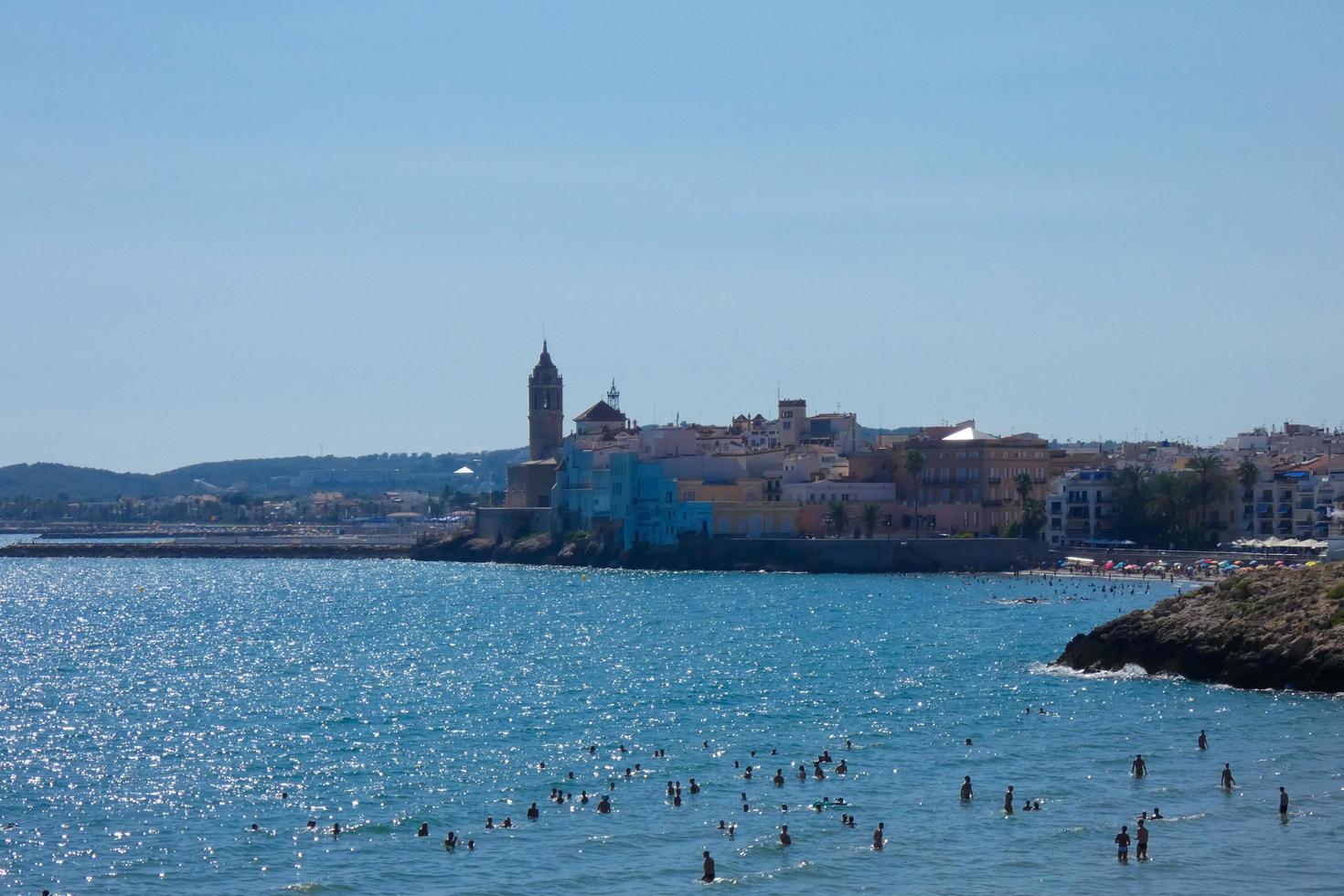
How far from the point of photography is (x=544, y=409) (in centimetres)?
16312

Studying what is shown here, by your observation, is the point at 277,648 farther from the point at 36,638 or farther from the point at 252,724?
the point at 252,724

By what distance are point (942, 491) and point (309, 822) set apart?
93056 millimetres

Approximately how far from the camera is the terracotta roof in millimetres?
160125

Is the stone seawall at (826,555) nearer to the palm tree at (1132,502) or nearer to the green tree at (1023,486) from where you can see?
the palm tree at (1132,502)

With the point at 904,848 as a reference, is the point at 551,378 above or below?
above

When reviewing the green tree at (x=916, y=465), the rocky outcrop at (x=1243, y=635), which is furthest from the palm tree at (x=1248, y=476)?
the rocky outcrop at (x=1243, y=635)

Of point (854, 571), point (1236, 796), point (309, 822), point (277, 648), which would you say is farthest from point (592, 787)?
point (854, 571)

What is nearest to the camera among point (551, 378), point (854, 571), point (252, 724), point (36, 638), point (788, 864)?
point (788, 864)

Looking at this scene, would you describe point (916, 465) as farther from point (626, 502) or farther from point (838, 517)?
point (626, 502)

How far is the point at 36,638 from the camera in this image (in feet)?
304

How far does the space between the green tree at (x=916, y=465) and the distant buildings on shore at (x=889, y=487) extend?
0.12m

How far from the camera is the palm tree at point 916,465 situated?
129m

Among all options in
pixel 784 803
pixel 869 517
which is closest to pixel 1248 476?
pixel 869 517

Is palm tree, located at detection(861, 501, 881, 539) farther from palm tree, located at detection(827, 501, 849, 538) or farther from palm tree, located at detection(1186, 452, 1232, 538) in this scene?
palm tree, located at detection(1186, 452, 1232, 538)
